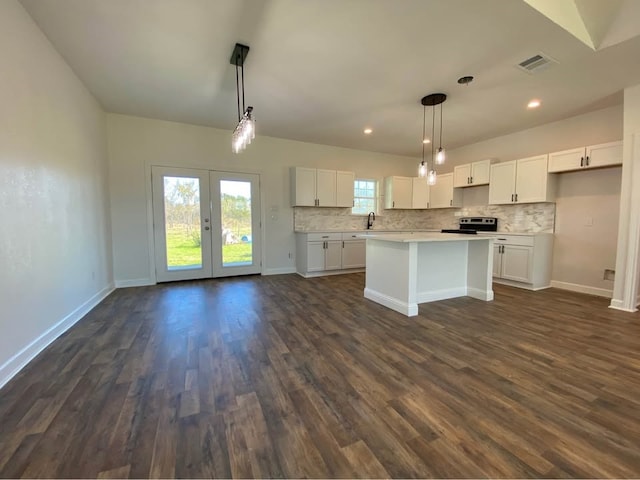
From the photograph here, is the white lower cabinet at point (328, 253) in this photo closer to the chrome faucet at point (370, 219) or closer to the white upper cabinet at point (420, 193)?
the chrome faucet at point (370, 219)

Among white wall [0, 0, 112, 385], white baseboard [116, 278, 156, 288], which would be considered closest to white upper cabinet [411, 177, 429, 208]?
white baseboard [116, 278, 156, 288]

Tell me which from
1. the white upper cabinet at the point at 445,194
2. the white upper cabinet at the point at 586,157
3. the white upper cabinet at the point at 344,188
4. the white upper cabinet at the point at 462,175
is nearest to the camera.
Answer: the white upper cabinet at the point at 586,157

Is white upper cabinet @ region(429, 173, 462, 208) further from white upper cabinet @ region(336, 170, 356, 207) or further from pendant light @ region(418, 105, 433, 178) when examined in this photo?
white upper cabinet @ region(336, 170, 356, 207)

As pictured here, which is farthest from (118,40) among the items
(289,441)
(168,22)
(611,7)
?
(611,7)

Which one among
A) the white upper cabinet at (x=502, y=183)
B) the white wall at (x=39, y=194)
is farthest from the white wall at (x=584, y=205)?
the white wall at (x=39, y=194)

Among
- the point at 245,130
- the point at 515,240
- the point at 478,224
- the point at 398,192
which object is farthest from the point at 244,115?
the point at 478,224

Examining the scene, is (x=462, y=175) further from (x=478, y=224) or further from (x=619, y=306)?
(x=619, y=306)

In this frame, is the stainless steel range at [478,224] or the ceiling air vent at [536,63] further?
the stainless steel range at [478,224]

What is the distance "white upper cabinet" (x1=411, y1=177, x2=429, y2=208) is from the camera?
6.42m

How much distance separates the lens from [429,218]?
691 cm

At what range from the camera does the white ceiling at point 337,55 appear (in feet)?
7.00

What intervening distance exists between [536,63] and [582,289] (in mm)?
3600

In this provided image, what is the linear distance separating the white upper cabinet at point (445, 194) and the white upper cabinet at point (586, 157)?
5.88 ft

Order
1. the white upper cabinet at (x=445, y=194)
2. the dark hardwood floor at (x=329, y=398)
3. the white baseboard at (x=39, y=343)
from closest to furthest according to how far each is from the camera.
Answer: the dark hardwood floor at (x=329, y=398) → the white baseboard at (x=39, y=343) → the white upper cabinet at (x=445, y=194)
